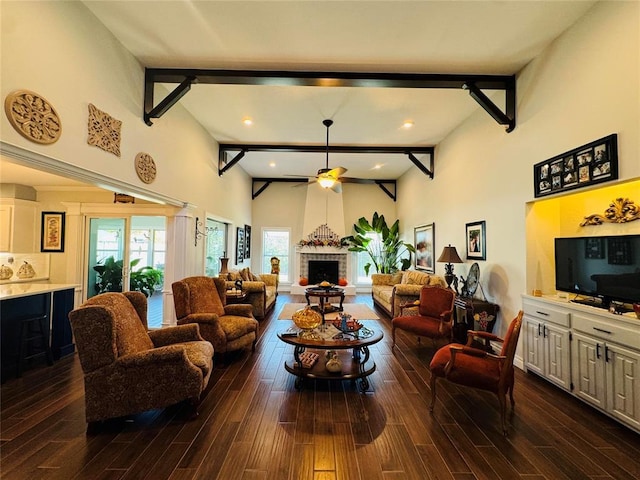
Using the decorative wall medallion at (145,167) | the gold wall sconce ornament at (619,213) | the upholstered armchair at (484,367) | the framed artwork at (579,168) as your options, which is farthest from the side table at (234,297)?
the gold wall sconce ornament at (619,213)

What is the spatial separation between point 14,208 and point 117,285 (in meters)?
2.13

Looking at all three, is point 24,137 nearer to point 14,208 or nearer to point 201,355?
point 201,355

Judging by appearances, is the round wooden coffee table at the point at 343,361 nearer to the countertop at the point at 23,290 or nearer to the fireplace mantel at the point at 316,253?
the countertop at the point at 23,290

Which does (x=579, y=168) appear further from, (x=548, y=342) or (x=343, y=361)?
(x=343, y=361)

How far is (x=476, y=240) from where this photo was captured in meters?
4.53

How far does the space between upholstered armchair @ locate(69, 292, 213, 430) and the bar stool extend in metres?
1.70

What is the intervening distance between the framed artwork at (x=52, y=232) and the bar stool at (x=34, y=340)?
2.06 metres

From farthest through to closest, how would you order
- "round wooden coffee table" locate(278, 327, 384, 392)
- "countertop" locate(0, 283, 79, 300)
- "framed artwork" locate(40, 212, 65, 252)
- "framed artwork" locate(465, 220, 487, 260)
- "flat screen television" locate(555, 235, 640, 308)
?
"framed artwork" locate(40, 212, 65, 252)
"framed artwork" locate(465, 220, 487, 260)
"countertop" locate(0, 283, 79, 300)
"round wooden coffee table" locate(278, 327, 384, 392)
"flat screen television" locate(555, 235, 640, 308)

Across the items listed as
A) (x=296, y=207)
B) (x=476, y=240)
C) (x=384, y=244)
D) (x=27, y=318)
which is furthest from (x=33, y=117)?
(x=384, y=244)

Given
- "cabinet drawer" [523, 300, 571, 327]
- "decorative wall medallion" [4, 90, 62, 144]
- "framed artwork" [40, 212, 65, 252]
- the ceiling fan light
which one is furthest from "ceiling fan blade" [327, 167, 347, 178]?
"framed artwork" [40, 212, 65, 252]

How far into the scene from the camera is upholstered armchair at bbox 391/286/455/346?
3.73 metres

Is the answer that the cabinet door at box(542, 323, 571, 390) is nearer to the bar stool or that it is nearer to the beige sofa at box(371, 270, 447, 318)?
the beige sofa at box(371, 270, 447, 318)

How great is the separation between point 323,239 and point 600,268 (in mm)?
6792

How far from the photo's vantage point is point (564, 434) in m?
2.24
